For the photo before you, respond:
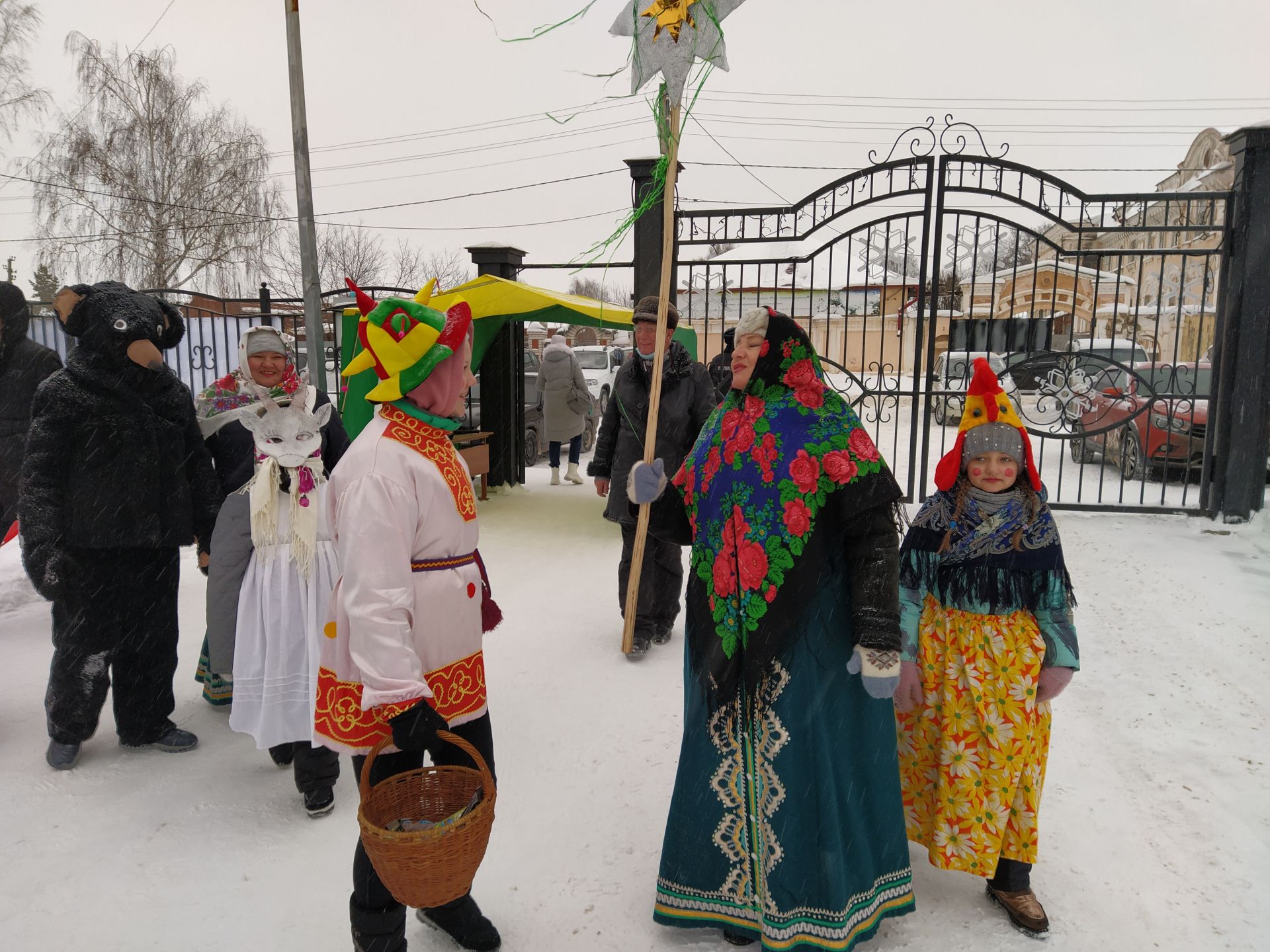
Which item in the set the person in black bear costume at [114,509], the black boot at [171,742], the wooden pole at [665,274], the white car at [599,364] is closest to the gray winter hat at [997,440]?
the wooden pole at [665,274]

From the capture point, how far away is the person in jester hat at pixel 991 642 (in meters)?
2.32

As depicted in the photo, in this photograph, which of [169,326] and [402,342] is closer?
[402,342]

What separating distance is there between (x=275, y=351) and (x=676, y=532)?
1.85m

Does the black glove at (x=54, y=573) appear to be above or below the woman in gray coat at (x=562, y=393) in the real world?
below

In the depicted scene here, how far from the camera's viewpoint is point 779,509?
6.91 ft

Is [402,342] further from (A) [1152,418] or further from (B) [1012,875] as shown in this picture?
(A) [1152,418]

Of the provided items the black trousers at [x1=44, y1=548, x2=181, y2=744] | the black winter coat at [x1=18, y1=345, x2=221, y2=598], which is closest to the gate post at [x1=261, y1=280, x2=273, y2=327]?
the black winter coat at [x1=18, y1=345, x2=221, y2=598]

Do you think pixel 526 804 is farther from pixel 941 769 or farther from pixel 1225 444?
pixel 1225 444

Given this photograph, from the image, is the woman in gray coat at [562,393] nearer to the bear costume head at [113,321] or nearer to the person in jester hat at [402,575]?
the bear costume head at [113,321]

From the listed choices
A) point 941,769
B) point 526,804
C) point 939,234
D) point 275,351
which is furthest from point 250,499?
point 939,234

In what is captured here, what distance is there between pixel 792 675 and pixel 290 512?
209cm

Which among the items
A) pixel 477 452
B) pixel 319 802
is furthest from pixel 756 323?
pixel 477 452

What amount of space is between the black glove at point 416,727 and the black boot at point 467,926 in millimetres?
714

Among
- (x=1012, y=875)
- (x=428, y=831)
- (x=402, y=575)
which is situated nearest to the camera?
(x=428, y=831)
